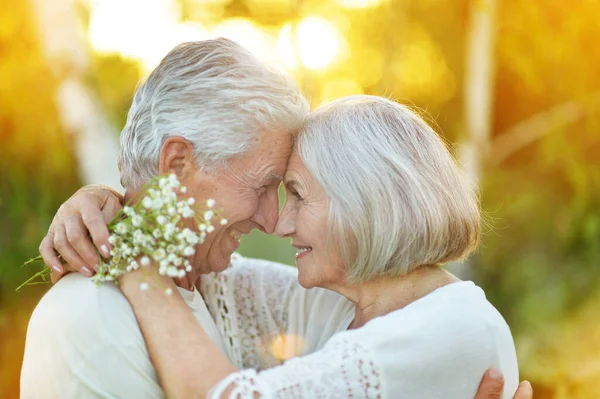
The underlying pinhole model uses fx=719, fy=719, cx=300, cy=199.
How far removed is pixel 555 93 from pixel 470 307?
15.7 ft

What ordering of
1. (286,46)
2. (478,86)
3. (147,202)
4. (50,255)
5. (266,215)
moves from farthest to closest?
(286,46)
(478,86)
(266,215)
(50,255)
(147,202)

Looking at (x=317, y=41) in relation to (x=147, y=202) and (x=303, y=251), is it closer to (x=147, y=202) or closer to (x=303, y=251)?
(x=303, y=251)

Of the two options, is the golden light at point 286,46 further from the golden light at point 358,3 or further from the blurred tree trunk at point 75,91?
the blurred tree trunk at point 75,91

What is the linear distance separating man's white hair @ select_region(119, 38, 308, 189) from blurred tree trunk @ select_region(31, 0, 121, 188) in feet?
7.31

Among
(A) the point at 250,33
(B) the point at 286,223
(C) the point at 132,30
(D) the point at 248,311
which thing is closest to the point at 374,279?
(B) the point at 286,223

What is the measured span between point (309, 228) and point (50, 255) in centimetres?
96

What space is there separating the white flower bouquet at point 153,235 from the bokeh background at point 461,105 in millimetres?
3263

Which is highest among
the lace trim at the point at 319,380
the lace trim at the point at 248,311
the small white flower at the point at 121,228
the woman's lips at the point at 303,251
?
the small white flower at the point at 121,228

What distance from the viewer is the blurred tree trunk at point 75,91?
16.4 ft

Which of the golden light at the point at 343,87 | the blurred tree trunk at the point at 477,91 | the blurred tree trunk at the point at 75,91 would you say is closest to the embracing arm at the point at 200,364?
the blurred tree trunk at the point at 75,91

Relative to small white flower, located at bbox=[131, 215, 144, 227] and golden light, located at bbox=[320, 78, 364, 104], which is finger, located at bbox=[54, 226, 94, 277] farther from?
golden light, located at bbox=[320, 78, 364, 104]

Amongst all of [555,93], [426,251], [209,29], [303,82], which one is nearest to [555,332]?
[555,93]

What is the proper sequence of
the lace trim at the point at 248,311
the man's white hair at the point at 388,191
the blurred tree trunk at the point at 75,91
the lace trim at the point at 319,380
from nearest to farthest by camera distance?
the lace trim at the point at 319,380 → the man's white hair at the point at 388,191 → the lace trim at the point at 248,311 → the blurred tree trunk at the point at 75,91

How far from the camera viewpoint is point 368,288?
2803 mm
